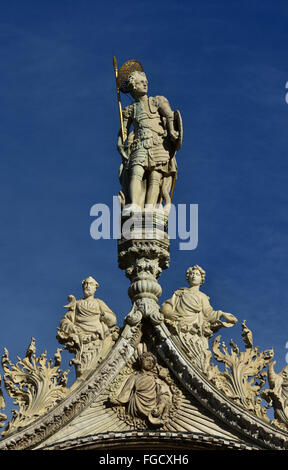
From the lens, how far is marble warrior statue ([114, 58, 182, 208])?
86.8ft

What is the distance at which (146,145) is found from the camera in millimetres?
26641

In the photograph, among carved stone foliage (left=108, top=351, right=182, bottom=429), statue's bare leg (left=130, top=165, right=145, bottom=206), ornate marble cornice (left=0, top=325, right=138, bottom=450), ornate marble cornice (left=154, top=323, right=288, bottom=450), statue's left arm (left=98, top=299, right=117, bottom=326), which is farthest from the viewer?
statue's bare leg (left=130, top=165, right=145, bottom=206)

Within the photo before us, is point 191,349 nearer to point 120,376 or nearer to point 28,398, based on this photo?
point 120,376

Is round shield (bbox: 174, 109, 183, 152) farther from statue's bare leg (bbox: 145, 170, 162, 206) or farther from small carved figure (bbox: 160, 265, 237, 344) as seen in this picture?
small carved figure (bbox: 160, 265, 237, 344)

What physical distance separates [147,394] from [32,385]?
6.49 ft

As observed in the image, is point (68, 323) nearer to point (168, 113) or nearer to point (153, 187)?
point (153, 187)

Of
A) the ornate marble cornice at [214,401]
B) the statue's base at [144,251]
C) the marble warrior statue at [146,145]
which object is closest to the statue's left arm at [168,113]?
the marble warrior statue at [146,145]

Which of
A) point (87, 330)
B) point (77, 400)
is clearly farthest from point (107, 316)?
point (77, 400)

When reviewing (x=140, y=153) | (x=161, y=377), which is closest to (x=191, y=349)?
(x=161, y=377)

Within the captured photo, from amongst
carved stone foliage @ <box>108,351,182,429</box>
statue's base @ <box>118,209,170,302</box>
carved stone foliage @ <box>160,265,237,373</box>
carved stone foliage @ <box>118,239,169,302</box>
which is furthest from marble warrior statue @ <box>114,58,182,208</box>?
carved stone foliage @ <box>108,351,182,429</box>

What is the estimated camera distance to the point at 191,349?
→ 24.6 m

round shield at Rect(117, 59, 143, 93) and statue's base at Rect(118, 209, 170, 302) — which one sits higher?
round shield at Rect(117, 59, 143, 93)
